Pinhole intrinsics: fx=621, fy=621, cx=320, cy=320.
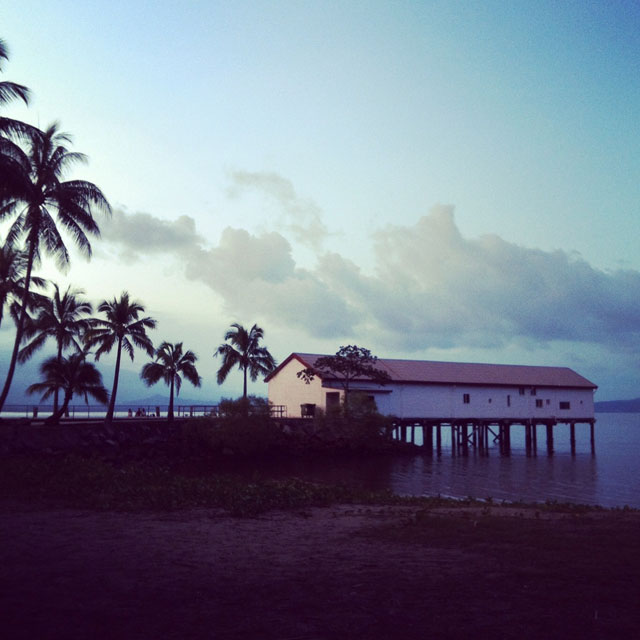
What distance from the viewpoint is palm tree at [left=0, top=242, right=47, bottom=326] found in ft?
107

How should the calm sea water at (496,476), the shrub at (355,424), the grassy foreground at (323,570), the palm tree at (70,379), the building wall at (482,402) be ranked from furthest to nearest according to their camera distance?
1. the building wall at (482,402)
2. the shrub at (355,424)
3. the palm tree at (70,379)
4. the calm sea water at (496,476)
5. the grassy foreground at (323,570)

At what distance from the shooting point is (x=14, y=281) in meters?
34.8

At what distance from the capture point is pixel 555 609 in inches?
263

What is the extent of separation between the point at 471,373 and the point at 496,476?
22305 mm

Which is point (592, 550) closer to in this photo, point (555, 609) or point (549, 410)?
point (555, 609)

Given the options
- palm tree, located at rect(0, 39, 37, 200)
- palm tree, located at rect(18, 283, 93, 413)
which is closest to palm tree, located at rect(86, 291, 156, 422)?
palm tree, located at rect(18, 283, 93, 413)

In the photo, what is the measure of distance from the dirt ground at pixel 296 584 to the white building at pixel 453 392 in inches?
1546

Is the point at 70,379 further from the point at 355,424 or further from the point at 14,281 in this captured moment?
the point at 355,424

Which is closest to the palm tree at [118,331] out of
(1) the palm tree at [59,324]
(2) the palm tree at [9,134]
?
(1) the palm tree at [59,324]

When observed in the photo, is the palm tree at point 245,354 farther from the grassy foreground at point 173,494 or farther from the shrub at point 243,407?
the grassy foreground at point 173,494

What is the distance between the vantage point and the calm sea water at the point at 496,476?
26359 millimetres

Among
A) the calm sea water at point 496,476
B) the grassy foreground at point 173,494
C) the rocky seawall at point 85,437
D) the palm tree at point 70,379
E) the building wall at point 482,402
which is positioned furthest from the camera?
the building wall at point 482,402

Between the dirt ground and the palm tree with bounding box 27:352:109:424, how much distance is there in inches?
1192

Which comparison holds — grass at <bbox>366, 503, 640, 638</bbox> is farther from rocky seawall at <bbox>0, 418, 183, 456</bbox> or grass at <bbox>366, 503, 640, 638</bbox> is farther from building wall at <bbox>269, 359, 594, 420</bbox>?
building wall at <bbox>269, 359, 594, 420</bbox>
